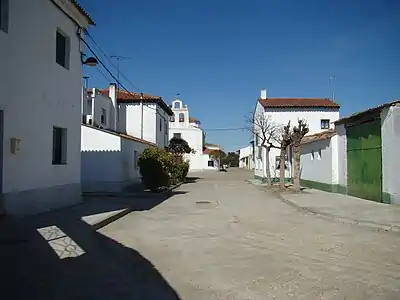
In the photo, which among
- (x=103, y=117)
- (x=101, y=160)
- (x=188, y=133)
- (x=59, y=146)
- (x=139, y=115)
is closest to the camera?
(x=59, y=146)

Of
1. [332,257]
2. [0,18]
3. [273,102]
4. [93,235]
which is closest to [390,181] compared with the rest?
[332,257]

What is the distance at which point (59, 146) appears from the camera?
1406 centimetres

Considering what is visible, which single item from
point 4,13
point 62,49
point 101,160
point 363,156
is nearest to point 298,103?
point 363,156

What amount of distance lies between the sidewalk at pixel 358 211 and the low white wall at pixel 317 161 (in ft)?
16.1

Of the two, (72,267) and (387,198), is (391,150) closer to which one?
(387,198)

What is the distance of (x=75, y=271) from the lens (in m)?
6.39

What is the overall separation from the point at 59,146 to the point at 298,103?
30238 millimetres

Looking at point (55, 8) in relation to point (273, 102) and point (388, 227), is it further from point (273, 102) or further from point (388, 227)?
point (273, 102)

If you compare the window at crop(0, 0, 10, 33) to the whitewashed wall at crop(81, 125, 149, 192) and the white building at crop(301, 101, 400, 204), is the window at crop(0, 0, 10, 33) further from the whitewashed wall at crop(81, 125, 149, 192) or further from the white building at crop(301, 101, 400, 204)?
the white building at crop(301, 101, 400, 204)

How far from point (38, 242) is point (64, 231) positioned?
122 centimetres

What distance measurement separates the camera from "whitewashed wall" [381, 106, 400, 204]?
15.3m

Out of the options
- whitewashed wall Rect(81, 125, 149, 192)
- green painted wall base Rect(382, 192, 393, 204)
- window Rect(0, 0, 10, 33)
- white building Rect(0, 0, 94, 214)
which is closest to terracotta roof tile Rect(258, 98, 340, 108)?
whitewashed wall Rect(81, 125, 149, 192)

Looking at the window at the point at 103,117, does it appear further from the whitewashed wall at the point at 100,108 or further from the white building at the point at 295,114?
the white building at the point at 295,114

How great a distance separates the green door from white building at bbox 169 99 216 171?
49954 millimetres
